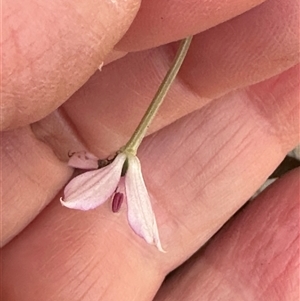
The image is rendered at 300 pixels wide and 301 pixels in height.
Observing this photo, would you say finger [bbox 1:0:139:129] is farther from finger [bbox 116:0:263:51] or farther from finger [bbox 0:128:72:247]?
finger [bbox 0:128:72:247]

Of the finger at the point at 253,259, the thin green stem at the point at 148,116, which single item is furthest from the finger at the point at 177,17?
the finger at the point at 253,259

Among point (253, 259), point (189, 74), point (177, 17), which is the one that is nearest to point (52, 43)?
point (177, 17)

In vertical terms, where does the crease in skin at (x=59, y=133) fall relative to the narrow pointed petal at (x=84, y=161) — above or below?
above

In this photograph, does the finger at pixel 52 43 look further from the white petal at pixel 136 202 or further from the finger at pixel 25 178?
the finger at pixel 25 178

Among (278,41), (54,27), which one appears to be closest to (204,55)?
(278,41)

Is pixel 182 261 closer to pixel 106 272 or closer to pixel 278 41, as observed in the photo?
pixel 106 272

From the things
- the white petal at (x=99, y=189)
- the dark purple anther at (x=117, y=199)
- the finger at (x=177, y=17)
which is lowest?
the dark purple anther at (x=117, y=199)

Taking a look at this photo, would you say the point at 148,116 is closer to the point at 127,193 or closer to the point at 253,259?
the point at 127,193

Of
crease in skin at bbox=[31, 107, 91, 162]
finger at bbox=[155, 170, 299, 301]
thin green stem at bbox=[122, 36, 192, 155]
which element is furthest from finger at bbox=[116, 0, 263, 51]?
finger at bbox=[155, 170, 299, 301]
